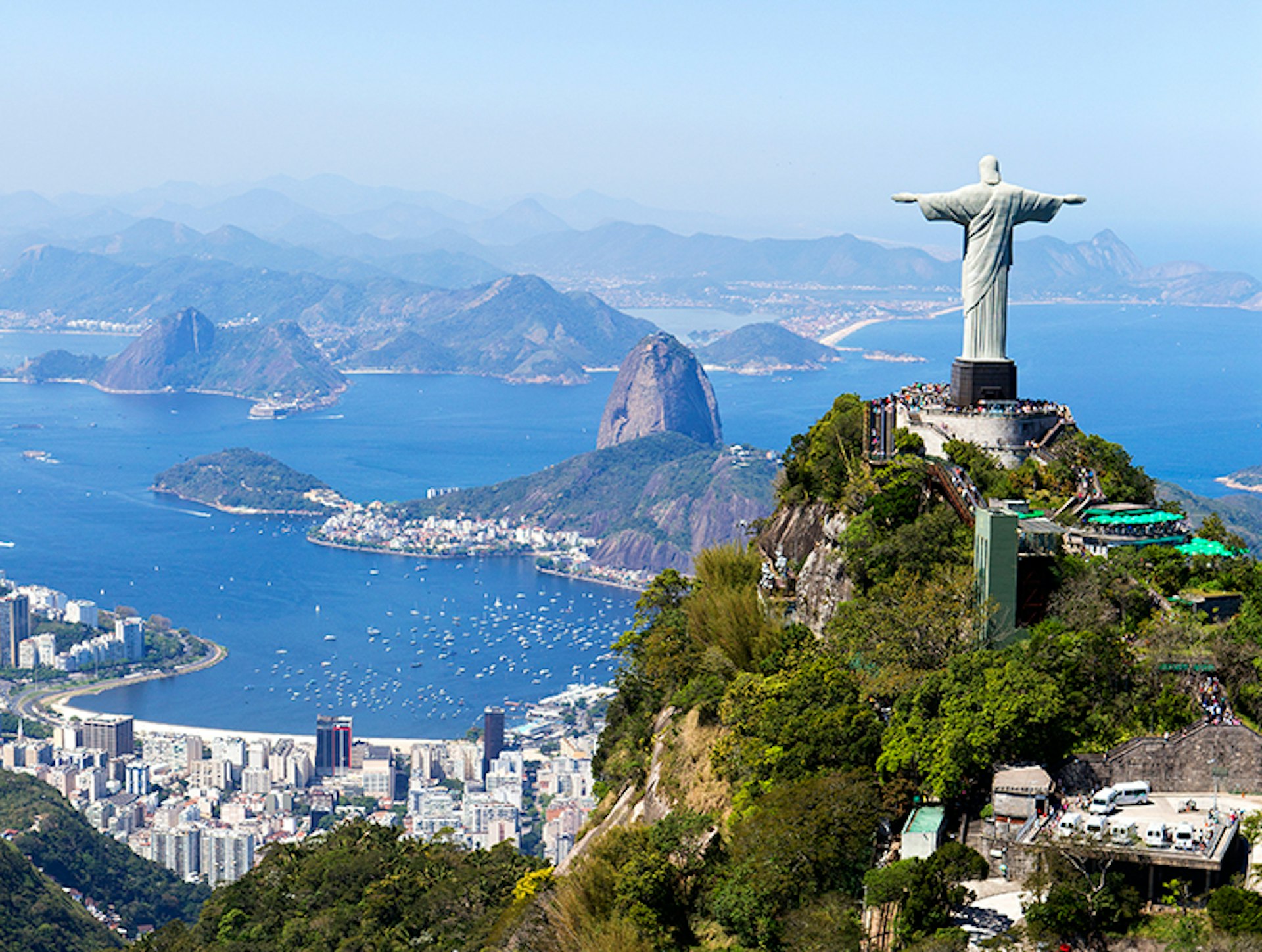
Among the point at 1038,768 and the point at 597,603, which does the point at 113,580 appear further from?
the point at 1038,768

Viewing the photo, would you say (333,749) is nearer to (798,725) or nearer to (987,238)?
(987,238)

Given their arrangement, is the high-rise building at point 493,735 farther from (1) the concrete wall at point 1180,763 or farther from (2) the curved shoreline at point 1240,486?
(1) the concrete wall at point 1180,763

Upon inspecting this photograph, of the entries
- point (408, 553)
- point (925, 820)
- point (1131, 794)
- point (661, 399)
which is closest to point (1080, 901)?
point (1131, 794)

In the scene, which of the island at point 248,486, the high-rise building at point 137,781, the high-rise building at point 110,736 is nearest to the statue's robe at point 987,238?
the high-rise building at point 137,781

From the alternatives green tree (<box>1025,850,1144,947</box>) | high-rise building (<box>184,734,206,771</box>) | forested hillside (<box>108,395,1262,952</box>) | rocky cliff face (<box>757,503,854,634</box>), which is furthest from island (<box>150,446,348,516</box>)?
green tree (<box>1025,850,1144,947</box>)

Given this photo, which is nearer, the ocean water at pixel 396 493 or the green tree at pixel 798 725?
the green tree at pixel 798 725

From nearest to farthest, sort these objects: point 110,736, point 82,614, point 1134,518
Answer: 1. point 1134,518
2. point 110,736
3. point 82,614

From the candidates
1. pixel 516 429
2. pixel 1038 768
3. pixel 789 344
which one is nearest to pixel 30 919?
pixel 1038 768
